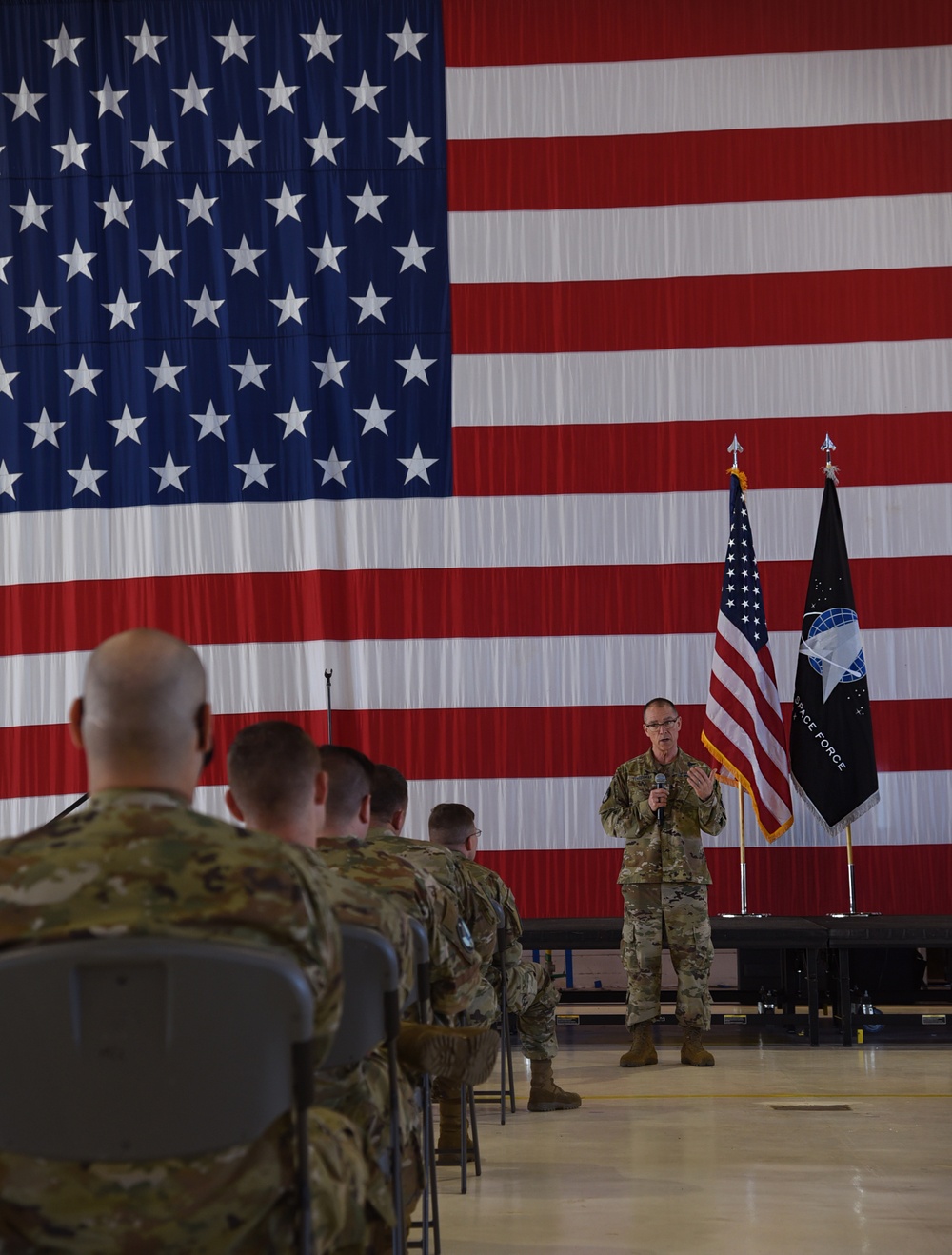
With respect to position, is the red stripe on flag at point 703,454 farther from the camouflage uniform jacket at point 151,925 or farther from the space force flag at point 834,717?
the camouflage uniform jacket at point 151,925

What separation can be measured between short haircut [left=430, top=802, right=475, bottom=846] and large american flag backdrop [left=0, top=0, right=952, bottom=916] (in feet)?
10.4

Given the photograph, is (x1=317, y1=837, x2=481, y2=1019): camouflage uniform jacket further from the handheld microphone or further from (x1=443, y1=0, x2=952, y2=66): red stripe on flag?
(x1=443, y1=0, x2=952, y2=66): red stripe on flag

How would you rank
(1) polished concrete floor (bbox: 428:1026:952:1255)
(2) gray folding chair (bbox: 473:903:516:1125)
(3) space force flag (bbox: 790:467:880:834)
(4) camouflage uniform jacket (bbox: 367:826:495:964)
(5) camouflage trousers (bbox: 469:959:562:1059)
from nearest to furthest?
(1) polished concrete floor (bbox: 428:1026:952:1255), (4) camouflage uniform jacket (bbox: 367:826:495:964), (2) gray folding chair (bbox: 473:903:516:1125), (5) camouflage trousers (bbox: 469:959:562:1059), (3) space force flag (bbox: 790:467:880:834)

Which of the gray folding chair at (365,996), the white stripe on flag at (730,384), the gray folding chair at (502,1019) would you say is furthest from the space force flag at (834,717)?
the gray folding chair at (365,996)

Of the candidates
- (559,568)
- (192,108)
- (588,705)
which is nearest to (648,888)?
(588,705)

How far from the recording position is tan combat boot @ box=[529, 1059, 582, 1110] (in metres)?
5.02

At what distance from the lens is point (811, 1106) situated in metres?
4.94

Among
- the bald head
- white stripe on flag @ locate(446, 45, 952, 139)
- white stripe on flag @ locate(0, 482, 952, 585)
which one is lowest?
the bald head

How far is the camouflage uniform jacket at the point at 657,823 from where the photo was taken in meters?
6.09

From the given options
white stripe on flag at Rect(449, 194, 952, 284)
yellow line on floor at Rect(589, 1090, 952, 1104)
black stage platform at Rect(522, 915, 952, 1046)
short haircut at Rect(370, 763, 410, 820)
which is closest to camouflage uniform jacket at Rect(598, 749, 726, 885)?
black stage platform at Rect(522, 915, 952, 1046)

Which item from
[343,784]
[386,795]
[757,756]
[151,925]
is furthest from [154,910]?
[757,756]

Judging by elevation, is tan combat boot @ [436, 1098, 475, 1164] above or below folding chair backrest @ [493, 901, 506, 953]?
below

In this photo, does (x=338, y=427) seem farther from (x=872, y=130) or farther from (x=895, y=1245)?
(x=895, y=1245)

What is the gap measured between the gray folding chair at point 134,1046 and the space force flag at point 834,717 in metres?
5.73
